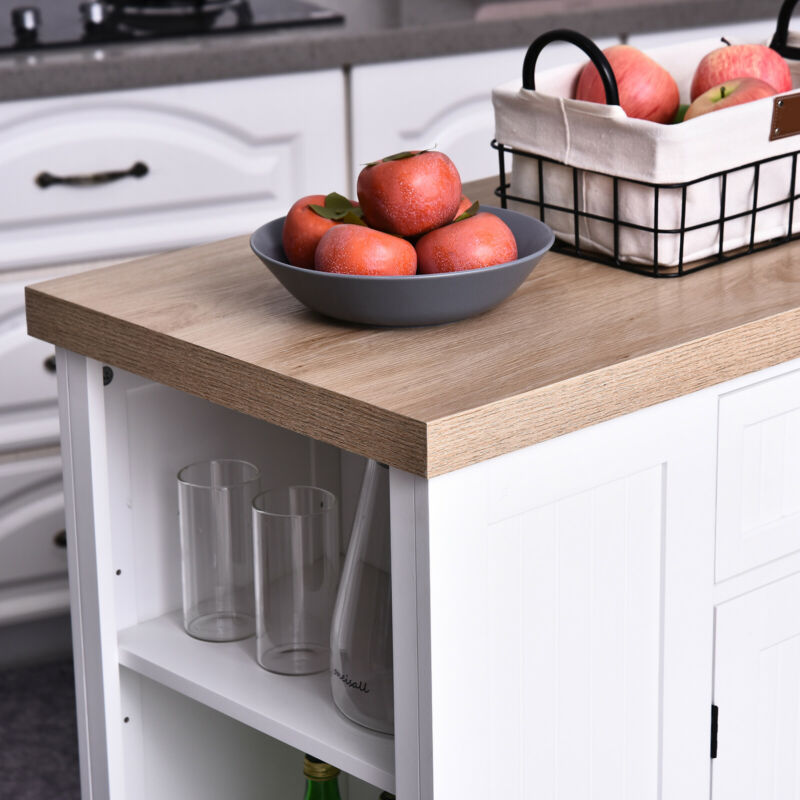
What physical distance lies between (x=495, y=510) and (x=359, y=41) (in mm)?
1454

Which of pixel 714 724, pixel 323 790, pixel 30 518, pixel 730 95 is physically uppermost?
pixel 730 95

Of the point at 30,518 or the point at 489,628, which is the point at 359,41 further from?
the point at 489,628

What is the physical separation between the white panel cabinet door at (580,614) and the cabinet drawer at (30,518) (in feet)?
4.46

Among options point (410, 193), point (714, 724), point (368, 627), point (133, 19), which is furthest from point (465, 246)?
point (133, 19)

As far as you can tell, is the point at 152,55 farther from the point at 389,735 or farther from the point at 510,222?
the point at 389,735

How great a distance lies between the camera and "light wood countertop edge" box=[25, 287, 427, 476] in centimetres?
82

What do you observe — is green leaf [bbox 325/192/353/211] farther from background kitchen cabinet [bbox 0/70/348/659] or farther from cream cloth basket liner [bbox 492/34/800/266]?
background kitchen cabinet [bbox 0/70/348/659]

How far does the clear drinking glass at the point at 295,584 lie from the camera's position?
1.05m

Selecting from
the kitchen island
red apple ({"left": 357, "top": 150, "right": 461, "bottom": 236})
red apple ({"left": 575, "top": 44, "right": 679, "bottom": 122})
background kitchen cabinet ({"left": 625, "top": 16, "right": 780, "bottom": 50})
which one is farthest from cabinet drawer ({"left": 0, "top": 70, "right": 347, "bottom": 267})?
red apple ({"left": 357, "top": 150, "right": 461, "bottom": 236})

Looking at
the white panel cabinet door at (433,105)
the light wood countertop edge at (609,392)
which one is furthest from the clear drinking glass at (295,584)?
the white panel cabinet door at (433,105)

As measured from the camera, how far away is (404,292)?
3.04 feet

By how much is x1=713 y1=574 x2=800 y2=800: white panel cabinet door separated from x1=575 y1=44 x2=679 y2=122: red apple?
1.32 ft

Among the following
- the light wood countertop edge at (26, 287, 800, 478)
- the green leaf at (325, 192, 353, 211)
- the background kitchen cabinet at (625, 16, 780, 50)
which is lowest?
the light wood countertop edge at (26, 287, 800, 478)

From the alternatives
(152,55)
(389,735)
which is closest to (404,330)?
(389,735)
